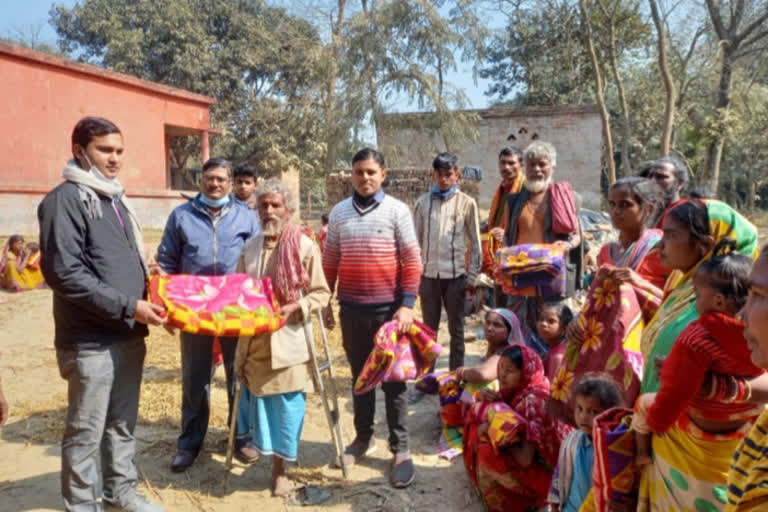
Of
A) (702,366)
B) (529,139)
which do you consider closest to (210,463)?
(702,366)

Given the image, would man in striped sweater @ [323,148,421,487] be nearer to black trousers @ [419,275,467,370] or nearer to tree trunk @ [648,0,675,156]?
black trousers @ [419,275,467,370]

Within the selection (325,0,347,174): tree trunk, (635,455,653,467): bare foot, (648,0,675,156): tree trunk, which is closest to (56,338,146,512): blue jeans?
(635,455,653,467): bare foot

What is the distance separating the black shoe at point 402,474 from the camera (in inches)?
132

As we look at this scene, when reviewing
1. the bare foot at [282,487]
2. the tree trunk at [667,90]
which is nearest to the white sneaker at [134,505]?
the bare foot at [282,487]

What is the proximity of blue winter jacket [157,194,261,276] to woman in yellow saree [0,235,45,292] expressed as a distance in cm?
716

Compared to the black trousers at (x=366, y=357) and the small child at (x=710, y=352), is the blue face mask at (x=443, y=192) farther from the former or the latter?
the small child at (x=710, y=352)

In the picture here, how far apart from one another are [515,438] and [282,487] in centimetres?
145

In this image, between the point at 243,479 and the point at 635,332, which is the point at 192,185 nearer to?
the point at 243,479

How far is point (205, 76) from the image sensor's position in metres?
21.7

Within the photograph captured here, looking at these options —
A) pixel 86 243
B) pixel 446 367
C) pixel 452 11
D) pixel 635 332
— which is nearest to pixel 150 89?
pixel 452 11

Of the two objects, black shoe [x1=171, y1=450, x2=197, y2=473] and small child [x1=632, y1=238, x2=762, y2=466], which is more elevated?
small child [x1=632, y1=238, x2=762, y2=466]

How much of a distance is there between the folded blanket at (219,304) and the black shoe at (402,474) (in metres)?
1.21

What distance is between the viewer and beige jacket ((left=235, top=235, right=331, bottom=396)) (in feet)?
10.4

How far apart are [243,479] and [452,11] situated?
16.4 meters
